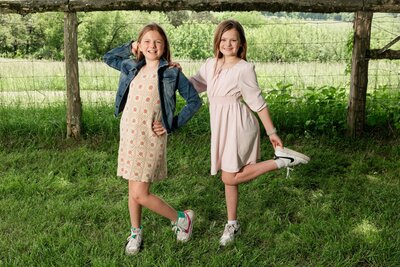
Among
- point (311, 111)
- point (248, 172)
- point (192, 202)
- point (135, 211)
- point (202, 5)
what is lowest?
point (192, 202)

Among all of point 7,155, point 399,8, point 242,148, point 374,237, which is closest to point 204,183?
point 242,148

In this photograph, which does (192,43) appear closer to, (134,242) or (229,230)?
(229,230)

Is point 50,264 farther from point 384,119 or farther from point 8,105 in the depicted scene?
point 384,119

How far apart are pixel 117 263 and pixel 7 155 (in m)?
2.55

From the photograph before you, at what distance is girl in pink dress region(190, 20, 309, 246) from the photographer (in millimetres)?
3348

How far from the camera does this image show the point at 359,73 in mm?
5500

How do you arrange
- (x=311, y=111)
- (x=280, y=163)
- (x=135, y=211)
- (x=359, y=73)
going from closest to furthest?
(x=280, y=163)
(x=135, y=211)
(x=359, y=73)
(x=311, y=111)

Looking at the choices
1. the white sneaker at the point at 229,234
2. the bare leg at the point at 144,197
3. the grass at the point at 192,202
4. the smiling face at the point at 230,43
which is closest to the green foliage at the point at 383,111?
the grass at the point at 192,202

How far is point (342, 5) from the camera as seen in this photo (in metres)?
5.31

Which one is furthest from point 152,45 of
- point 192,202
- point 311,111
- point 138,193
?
point 311,111

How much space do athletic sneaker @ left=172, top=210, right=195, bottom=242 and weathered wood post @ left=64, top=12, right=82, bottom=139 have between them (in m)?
2.46

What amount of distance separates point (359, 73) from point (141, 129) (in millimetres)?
3046

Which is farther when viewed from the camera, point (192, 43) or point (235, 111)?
point (192, 43)

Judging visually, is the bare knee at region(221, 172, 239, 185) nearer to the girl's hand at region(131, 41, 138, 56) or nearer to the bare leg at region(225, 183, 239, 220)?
the bare leg at region(225, 183, 239, 220)
